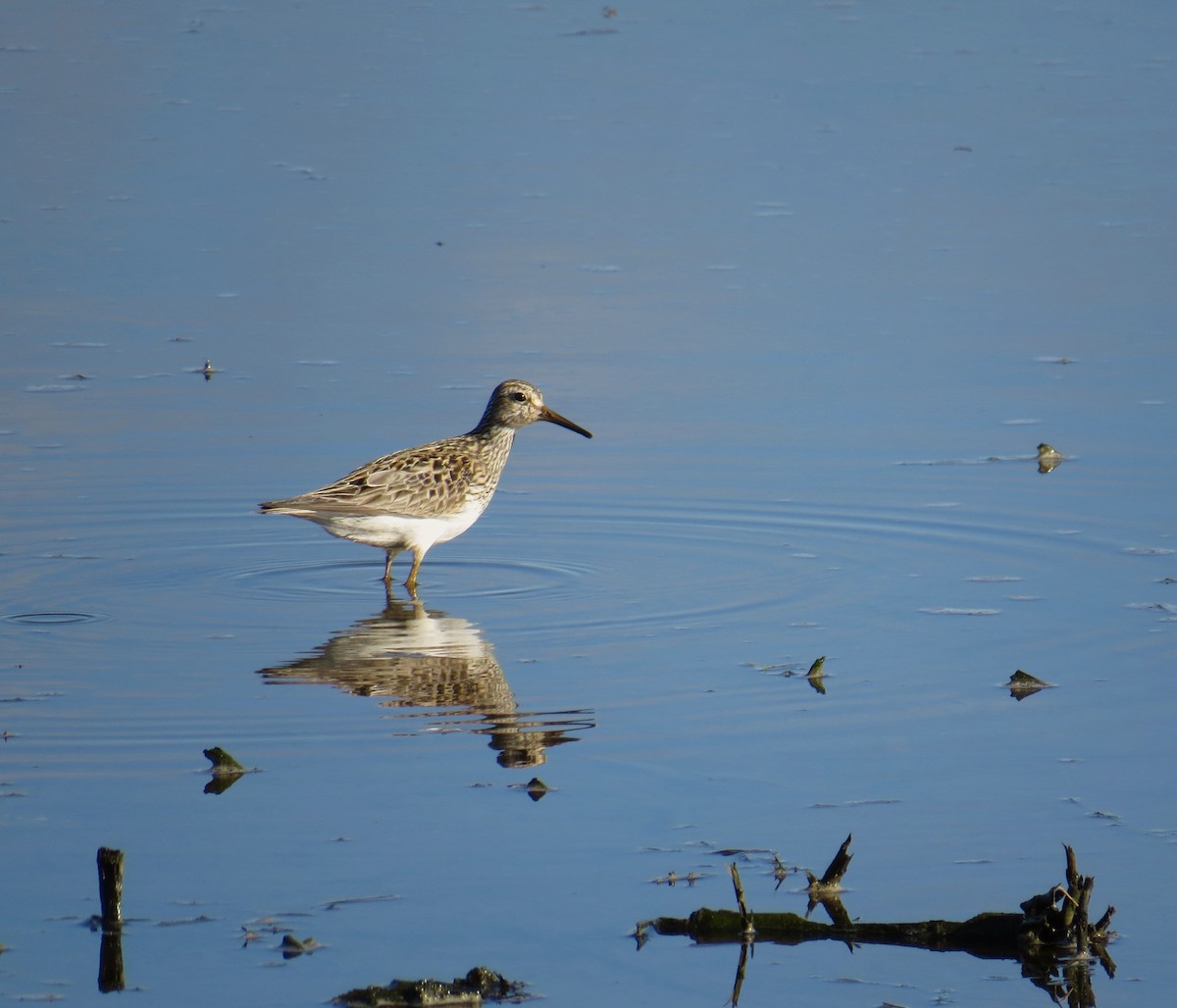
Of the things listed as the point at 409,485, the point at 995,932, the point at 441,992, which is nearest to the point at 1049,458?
the point at 409,485

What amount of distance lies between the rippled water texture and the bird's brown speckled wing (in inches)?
15.0

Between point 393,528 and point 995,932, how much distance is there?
4939 mm

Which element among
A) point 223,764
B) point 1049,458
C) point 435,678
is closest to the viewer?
point 223,764

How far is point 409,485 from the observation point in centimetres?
970

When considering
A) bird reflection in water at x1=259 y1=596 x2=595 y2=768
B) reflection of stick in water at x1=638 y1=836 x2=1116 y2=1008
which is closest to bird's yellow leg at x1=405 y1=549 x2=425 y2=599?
bird reflection in water at x1=259 y1=596 x2=595 y2=768

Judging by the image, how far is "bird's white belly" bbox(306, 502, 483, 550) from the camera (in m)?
9.52

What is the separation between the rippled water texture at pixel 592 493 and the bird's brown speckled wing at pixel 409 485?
38cm

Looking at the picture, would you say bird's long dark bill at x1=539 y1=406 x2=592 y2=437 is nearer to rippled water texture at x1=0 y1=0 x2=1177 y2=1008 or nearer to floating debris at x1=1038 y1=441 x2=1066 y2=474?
rippled water texture at x1=0 y1=0 x2=1177 y2=1008

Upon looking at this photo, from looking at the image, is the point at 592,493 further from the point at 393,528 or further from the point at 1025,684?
the point at 1025,684

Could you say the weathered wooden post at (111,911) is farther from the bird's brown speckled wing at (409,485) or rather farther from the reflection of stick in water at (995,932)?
the bird's brown speckled wing at (409,485)

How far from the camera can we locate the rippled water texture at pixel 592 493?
552 cm

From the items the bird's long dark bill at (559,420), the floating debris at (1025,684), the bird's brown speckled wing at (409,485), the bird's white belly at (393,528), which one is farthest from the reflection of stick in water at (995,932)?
the bird's long dark bill at (559,420)

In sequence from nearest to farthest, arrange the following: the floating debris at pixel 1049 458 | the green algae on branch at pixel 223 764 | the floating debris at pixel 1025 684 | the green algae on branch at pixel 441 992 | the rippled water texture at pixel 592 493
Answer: the green algae on branch at pixel 441 992
the rippled water texture at pixel 592 493
the green algae on branch at pixel 223 764
the floating debris at pixel 1025 684
the floating debris at pixel 1049 458

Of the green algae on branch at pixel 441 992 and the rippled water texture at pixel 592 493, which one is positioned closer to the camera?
the green algae on branch at pixel 441 992
